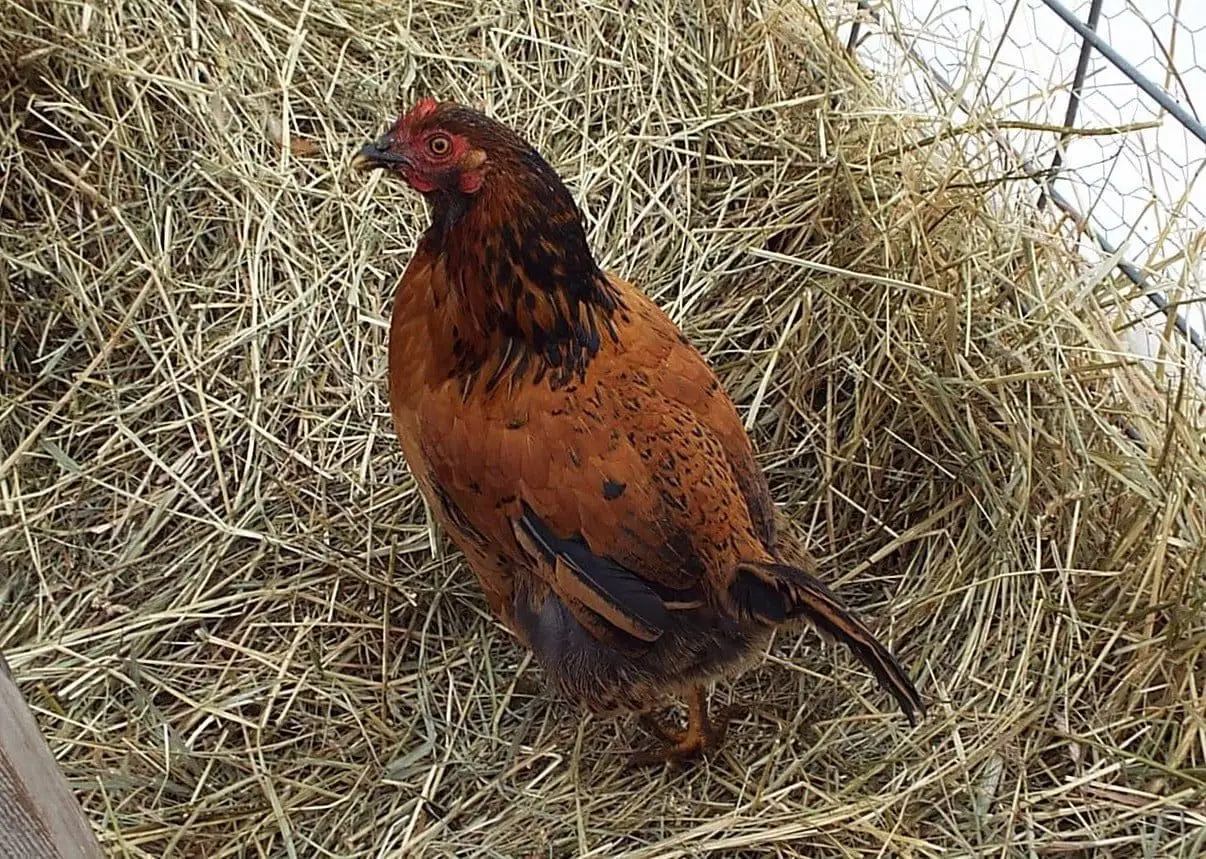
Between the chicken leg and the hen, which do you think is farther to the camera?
the chicken leg

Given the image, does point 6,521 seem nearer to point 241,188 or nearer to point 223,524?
point 223,524

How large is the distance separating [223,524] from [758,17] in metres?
1.49

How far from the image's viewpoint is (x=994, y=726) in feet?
5.80

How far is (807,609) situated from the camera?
147cm

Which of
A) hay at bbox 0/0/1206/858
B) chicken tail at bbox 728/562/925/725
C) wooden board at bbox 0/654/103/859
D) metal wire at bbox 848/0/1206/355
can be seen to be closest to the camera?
wooden board at bbox 0/654/103/859

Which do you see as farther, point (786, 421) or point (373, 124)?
point (373, 124)

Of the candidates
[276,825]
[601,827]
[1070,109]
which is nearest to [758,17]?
[1070,109]

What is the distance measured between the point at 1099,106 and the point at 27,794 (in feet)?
7.34

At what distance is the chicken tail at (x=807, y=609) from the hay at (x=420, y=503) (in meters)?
0.32

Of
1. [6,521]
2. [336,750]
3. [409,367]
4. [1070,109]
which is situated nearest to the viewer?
[409,367]

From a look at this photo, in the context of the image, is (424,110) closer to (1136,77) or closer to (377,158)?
(377,158)

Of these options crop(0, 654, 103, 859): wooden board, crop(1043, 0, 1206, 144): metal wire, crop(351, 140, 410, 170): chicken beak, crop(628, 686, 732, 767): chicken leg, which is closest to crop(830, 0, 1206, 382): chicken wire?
crop(1043, 0, 1206, 144): metal wire

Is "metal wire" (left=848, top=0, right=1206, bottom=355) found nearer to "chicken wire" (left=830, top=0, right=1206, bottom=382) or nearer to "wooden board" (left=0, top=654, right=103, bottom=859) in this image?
"chicken wire" (left=830, top=0, right=1206, bottom=382)

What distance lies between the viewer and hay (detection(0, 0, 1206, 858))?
1774 mm
